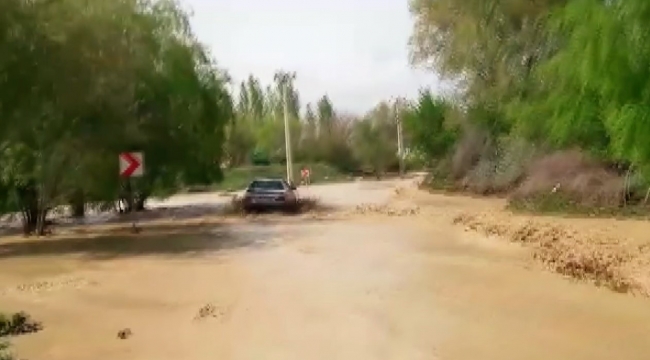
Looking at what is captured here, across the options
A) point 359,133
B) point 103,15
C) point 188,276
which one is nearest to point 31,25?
point 103,15

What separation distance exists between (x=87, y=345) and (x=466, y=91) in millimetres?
33438

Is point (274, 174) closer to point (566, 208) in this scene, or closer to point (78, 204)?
point (78, 204)

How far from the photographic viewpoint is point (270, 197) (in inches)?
1486

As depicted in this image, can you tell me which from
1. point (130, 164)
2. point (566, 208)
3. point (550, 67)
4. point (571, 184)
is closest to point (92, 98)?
point (130, 164)

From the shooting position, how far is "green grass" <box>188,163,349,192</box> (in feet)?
263

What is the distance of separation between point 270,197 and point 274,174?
47641mm

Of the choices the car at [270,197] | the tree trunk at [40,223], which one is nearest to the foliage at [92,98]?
the tree trunk at [40,223]

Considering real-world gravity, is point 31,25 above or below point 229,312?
above

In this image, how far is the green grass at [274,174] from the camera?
80188 millimetres

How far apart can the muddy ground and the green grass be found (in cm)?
5007

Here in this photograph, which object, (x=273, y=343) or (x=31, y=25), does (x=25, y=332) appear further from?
(x=31, y=25)

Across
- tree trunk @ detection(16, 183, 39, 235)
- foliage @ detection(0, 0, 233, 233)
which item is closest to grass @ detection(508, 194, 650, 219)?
foliage @ detection(0, 0, 233, 233)

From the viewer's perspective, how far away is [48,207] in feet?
106

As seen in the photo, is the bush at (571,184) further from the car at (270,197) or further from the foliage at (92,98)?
the foliage at (92,98)
